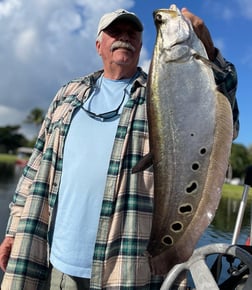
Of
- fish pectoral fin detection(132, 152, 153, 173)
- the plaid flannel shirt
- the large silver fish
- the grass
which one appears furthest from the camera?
the grass

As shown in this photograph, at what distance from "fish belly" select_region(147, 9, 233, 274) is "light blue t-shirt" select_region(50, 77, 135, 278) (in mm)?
714

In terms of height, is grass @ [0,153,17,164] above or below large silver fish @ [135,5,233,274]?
above

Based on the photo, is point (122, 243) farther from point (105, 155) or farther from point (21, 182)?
point (21, 182)

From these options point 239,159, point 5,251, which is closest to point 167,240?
point 5,251

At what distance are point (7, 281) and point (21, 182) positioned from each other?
74 centimetres

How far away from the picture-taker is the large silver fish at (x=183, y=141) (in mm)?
2107

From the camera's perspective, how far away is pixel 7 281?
10.1 feet

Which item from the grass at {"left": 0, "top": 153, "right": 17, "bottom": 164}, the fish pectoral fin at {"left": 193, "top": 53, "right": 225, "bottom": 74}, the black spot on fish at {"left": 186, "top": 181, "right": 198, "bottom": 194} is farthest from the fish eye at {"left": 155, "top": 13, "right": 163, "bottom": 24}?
the grass at {"left": 0, "top": 153, "right": 17, "bottom": 164}

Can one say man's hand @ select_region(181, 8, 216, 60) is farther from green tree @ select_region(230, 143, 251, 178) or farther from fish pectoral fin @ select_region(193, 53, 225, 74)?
green tree @ select_region(230, 143, 251, 178)

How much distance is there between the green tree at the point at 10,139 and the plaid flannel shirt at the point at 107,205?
4854 inches

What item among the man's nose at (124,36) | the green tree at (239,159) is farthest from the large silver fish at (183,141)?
the green tree at (239,159)

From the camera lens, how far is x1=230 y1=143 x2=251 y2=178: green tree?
7670 centimetres

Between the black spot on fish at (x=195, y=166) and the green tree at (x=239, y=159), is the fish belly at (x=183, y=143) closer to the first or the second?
the black spot on fish at (x=195, y=166)

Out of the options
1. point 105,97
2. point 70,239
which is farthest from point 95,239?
point 105,97
